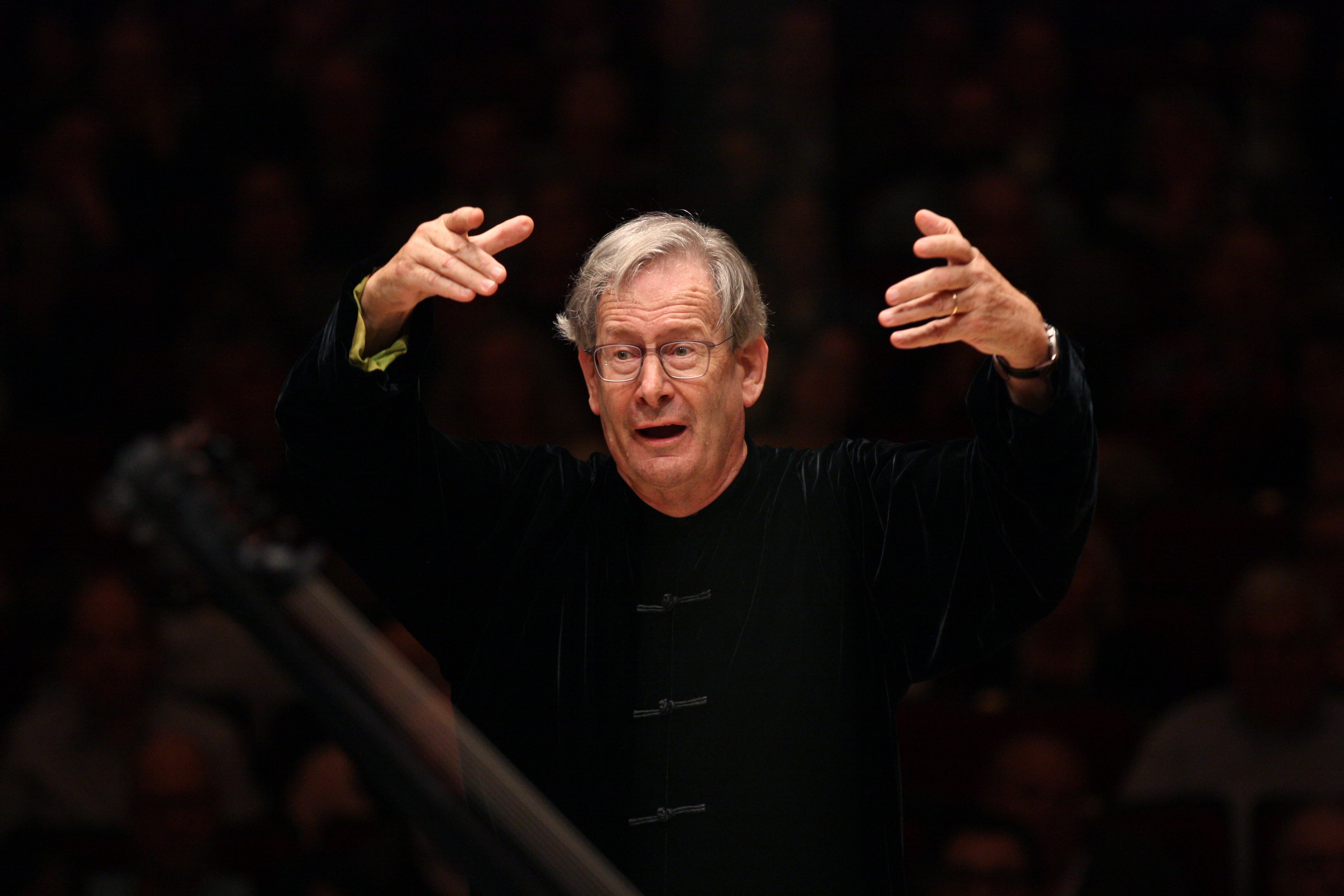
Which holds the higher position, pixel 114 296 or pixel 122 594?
pixel 114 296

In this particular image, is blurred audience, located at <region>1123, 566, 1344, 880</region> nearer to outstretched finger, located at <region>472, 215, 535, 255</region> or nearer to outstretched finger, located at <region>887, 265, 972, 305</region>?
outstretched finger, located at <region>887, 265, 972, 305</region>

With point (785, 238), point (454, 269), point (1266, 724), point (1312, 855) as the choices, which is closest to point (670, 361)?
point (454, 269)

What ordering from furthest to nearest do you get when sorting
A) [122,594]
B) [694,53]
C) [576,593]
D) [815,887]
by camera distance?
1. [694,53]
2. [122,594]
3. [576,593]
4. [815,887]

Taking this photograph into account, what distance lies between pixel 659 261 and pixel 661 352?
92 millimetres

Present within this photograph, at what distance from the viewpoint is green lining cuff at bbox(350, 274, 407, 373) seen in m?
1.36

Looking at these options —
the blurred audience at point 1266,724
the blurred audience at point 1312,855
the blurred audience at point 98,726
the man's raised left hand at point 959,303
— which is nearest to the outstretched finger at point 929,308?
the man's raised left hand at point 959,303

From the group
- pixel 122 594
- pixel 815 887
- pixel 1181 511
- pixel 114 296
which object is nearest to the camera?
pixel 815 887

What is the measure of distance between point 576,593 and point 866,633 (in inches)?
11.0

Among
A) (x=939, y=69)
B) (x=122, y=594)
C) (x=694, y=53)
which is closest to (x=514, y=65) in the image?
(x=694, y=53)

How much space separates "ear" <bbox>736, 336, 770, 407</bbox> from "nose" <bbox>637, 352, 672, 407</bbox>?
12cm

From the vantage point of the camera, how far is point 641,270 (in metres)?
1.45

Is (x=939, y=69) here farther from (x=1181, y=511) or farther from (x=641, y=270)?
(x=641, y=270)

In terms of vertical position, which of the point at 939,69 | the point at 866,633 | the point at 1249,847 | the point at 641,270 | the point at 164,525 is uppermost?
the point at 939,69

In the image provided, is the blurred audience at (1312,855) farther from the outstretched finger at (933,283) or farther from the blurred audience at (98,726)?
the blurred audience at (98,726)
